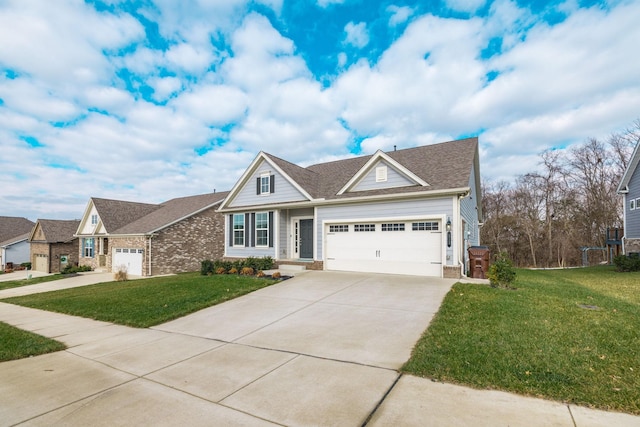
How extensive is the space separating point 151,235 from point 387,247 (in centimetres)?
1582

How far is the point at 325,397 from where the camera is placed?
3.74 metres

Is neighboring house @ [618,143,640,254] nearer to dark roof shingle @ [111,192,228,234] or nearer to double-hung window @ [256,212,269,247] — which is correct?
double-hung window @ [256,212,269,247]

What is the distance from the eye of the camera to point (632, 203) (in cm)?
1689

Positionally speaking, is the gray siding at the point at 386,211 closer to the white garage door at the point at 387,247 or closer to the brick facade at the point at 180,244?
the white garage door at the point at 387,247

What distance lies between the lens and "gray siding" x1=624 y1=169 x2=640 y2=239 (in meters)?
16.3

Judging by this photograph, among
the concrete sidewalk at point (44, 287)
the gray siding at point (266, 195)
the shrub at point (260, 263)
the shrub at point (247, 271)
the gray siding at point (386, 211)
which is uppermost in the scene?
the gray siding at point (266, 195)

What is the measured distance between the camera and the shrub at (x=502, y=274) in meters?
9.27

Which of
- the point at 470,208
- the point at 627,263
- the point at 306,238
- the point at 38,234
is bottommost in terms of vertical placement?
the point at 627,263

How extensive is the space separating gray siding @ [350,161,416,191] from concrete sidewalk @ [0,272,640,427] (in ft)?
19.7

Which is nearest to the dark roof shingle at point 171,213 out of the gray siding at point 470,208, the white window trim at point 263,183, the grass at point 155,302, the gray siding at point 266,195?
the gray siding at point 266,195

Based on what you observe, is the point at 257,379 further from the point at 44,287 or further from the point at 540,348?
the point at 44,287

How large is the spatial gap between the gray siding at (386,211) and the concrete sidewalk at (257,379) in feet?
14.9

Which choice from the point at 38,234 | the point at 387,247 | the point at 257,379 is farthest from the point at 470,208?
the point at 38,234

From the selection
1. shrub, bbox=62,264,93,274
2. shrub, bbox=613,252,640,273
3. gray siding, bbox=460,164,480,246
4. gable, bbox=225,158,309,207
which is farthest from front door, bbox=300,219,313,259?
shrub, bbox=62,264,93,274
